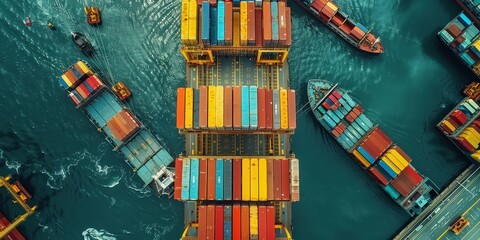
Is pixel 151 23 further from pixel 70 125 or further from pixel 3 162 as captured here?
pixel 3 162

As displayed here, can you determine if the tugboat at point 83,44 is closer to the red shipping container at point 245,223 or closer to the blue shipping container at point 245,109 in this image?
the blue shipping container at point 245,109

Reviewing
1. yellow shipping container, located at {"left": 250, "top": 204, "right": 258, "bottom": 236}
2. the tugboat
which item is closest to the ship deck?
the tugboat

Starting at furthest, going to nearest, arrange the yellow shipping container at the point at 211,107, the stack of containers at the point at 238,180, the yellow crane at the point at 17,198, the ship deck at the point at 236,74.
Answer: the ship deck at the point at 236,74 < the yellow crane at the point at 17,198 < the stack of containers at the point at 238,180 < the yellow shipping container at the point at 211,107

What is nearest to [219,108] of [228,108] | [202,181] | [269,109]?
[228,108]

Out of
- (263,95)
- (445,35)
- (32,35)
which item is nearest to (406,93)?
(445,35)

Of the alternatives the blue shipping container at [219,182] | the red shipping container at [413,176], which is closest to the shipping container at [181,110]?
the blue shipping container at [219,182]
